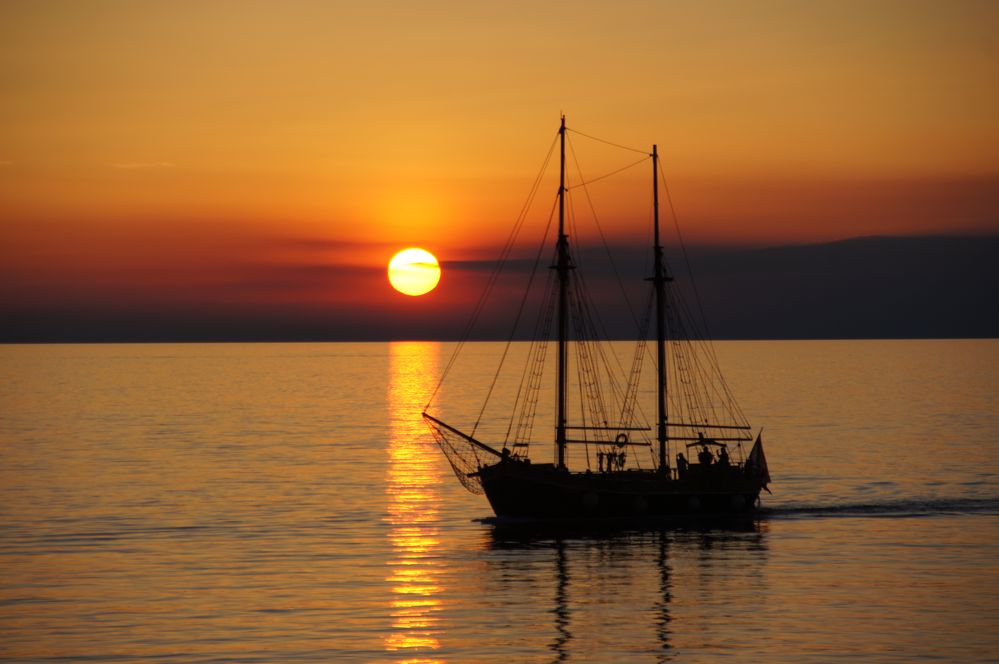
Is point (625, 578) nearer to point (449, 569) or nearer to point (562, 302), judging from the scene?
point (449, 569)

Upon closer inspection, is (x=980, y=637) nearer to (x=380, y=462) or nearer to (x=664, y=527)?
(x=664, y=527)

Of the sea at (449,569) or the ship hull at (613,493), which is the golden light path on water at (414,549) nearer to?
the sea at (449,569)

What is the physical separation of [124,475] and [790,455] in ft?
199

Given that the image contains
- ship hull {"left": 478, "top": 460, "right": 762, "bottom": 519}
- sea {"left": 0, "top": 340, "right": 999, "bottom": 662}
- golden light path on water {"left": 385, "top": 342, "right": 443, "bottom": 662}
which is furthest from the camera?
ship hull {"left": 478, "top": 460, "right": 762, "bottom": 519}

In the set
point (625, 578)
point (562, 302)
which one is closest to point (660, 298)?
point (562, 302)

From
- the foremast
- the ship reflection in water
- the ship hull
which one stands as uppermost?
the foremast

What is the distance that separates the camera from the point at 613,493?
243ft

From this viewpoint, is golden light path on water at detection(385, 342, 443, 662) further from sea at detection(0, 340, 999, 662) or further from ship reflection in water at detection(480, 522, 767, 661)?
ship reflection in water at detection(480, 522, 767, 661)

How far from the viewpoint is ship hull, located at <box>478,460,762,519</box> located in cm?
7294

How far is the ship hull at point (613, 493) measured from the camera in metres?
72.9

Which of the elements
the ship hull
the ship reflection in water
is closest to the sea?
the ship reflection in water

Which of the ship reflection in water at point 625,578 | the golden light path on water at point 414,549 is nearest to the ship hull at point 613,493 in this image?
the ship reflection in water at point 625,578

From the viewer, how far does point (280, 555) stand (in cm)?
6231

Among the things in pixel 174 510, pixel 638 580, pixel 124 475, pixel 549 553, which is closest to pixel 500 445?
pixel 124 475
